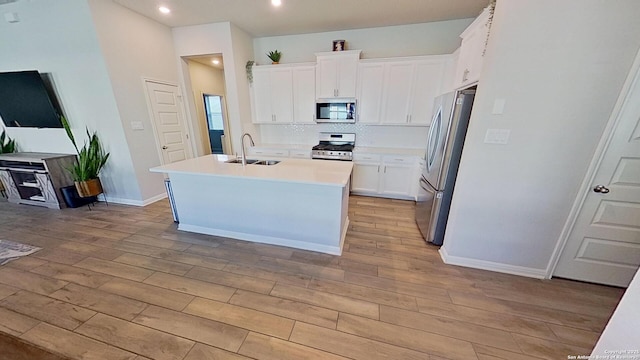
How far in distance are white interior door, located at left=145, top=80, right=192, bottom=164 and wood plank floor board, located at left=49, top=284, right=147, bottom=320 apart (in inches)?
96.8

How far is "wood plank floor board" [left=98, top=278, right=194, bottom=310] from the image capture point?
169 cm

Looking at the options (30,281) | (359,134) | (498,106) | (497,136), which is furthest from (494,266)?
(30,281)

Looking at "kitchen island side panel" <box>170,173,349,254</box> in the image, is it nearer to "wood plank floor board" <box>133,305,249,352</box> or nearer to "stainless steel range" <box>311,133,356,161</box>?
"wood plank floor board" <box>133,305,249,352</box>

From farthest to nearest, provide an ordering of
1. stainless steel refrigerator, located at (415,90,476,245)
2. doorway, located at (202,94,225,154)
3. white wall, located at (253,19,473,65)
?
doorway, located at (202,94,225,154), white wall, located at (253,19,473,65), stainless steel refrigerator, located at (415,90,476,245)

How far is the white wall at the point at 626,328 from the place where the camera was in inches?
31.0

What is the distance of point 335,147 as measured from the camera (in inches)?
159

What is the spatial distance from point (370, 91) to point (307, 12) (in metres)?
1.53

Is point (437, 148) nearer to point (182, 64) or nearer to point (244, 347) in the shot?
point (244, 347)

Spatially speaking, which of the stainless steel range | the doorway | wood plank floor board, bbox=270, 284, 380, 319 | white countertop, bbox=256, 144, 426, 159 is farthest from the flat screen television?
A: wood plank floor board, bbox=270, 284, 380, 319

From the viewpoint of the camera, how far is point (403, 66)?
350 cm

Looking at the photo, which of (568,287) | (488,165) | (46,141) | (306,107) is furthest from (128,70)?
(568,287)

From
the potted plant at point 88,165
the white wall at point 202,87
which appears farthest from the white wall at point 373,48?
the potted plant at point 88,165

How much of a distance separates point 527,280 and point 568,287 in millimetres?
293

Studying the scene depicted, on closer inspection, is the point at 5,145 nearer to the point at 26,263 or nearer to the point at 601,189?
the point at 26,263
